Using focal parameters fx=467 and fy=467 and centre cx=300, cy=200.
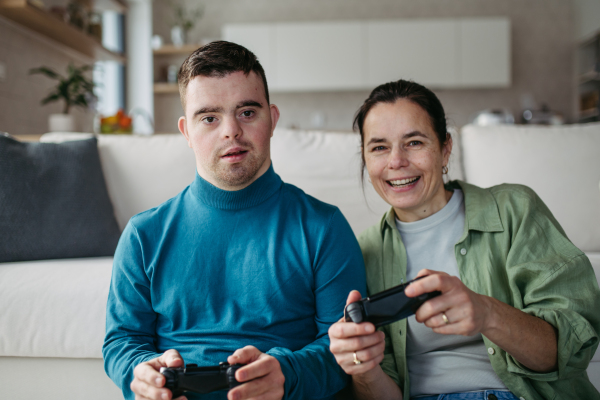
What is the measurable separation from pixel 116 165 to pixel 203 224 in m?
0.97

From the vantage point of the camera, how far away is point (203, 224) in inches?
39.2

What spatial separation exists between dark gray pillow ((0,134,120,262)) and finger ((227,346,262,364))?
100cm

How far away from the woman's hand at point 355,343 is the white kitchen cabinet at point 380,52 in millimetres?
4384

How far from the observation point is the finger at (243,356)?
76 centimetres

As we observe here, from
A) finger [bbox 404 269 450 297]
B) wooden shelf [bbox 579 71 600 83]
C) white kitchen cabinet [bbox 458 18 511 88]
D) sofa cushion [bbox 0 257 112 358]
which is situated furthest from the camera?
white kitchen cabinet [bbox 458 18 511 88]

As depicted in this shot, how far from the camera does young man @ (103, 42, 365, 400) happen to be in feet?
3.07

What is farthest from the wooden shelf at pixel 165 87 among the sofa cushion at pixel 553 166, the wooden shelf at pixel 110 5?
the sofa cushion at pixel 553 166

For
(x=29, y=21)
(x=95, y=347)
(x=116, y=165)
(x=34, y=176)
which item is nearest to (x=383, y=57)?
(x=29, y=21)

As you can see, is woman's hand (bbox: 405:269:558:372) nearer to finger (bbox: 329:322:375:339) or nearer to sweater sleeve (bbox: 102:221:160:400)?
finger (bbox: 329:322:375:339)

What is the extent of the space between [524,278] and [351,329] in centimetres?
43

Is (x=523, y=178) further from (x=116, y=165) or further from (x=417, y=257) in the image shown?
(x=116, y=165)

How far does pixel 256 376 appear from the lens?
76 centimetres

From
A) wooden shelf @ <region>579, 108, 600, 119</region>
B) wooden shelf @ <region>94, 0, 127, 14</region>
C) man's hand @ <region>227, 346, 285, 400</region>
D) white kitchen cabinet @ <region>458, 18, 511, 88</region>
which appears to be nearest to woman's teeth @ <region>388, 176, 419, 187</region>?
man's hand @ <region>227, 346, 285, 400</region>

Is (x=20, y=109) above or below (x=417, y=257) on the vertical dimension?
above
